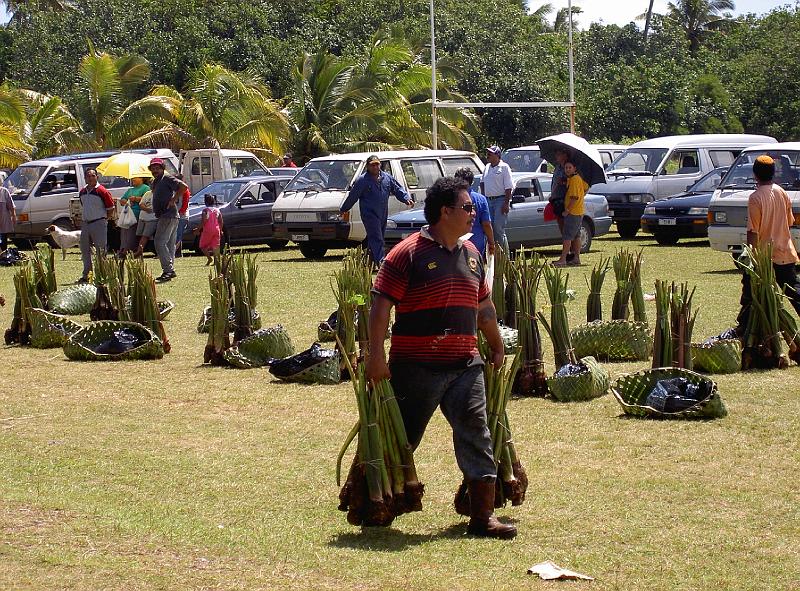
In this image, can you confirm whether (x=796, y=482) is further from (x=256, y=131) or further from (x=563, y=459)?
(x=256, y=131)

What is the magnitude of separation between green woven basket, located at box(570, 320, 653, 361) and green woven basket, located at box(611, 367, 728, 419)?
193cm

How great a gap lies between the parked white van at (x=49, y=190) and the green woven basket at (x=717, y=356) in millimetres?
17563

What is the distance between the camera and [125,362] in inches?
471

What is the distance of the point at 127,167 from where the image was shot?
22.9 meters

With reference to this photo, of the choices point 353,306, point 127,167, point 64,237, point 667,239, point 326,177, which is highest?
point 127,167

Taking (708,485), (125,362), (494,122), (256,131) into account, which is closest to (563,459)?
(708,485)

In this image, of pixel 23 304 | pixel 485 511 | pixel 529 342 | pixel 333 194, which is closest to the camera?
pixel 485 511

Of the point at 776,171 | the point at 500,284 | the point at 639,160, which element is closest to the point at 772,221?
the point at 500,284

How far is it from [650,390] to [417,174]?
A: 47.3 ft

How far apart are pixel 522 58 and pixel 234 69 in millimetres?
10835

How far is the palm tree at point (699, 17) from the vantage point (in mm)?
65438

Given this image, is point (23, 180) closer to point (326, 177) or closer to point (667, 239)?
point (326, 177)

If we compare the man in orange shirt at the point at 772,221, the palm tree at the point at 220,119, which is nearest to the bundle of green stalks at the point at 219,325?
the man in orange shirt at the point at 772,221

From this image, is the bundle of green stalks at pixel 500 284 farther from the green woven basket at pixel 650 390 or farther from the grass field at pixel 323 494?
the green woven basket at pixel 650 390
